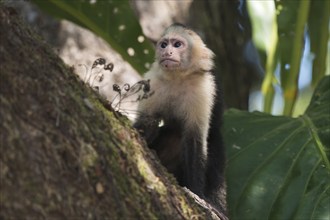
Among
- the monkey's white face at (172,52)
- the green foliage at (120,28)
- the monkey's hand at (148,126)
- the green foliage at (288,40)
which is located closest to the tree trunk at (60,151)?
the monkey's hand at (148,126)

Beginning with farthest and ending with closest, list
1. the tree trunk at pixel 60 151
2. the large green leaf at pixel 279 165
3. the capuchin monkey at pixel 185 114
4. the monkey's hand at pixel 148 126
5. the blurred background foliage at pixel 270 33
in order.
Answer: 1. the blurred background foliage at pixel 270 33
2. the capuchin monkey at pixel 185 114
3. the monkey's hand at pixel 148 126
4. the large green leaf at pixel 279 165
5. the tree trunk at pixel 60 151

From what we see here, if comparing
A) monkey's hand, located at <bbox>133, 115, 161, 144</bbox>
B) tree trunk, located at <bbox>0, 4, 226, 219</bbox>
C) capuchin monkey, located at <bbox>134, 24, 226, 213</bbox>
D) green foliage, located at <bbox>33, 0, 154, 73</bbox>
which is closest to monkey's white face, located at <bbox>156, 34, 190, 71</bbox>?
capuchin monkey, located at <bbox>134, 24, 226, 213</bbox>

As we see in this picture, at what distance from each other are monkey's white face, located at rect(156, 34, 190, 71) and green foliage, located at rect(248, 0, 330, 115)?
0.93m

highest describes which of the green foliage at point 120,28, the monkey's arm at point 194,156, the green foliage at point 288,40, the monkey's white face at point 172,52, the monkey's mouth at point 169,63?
the green foliage at point 288,40

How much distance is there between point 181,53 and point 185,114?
35cm

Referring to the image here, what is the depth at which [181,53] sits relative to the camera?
Answer: 3533 millimetres

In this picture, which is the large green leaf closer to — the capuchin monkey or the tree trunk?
the capuchin monkey

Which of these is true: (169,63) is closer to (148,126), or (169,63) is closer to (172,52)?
(172,52)

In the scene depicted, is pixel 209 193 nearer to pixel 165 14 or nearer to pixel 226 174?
pixel 226 174

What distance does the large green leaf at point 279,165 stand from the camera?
120 inches

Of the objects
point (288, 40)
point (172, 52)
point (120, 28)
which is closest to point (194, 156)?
point (172, 52)

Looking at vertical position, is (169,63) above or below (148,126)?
above

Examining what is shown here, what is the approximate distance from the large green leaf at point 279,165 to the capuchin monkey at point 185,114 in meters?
0.12

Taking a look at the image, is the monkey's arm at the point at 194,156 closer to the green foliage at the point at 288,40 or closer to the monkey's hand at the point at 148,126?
the monkey's hand at the point at 148,126
